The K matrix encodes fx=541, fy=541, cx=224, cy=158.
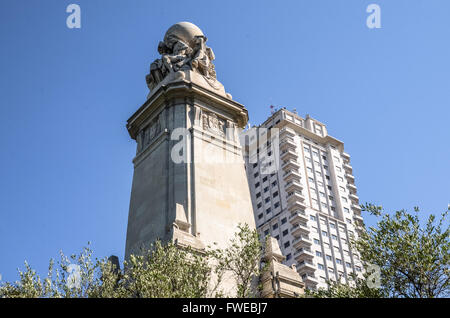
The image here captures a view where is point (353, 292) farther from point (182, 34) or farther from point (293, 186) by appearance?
point (293, 186)

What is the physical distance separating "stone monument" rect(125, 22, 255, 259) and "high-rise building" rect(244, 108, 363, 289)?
2546 inches

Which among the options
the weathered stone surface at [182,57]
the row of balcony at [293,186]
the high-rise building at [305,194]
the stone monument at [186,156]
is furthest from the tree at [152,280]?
the row of balcony at [293,186]

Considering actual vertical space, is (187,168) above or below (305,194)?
below

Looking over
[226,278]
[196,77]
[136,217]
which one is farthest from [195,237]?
[196,77]

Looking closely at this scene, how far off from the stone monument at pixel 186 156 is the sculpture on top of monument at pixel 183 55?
66mm

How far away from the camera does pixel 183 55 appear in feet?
121

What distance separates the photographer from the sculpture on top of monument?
35812 mm

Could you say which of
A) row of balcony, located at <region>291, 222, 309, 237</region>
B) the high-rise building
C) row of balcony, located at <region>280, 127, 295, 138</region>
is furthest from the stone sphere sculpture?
row of balcony, located at <region>280, 127, 295, 138</region>

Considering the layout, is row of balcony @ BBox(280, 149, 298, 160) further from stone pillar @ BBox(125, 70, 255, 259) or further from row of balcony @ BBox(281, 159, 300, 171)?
stone pillar @ BBox(125, 70, 255, 259)

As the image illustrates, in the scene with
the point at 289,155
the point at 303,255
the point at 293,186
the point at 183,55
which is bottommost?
the point at 183,55

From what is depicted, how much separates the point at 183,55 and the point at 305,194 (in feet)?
249

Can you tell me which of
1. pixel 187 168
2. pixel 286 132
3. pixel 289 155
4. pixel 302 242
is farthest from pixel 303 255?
pixel 187 168

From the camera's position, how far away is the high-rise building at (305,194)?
3945 inches
